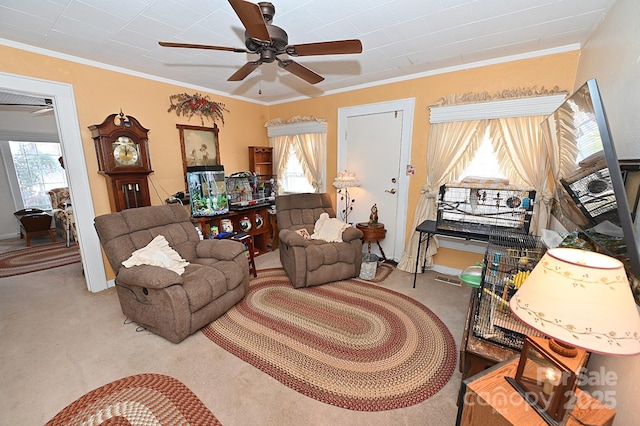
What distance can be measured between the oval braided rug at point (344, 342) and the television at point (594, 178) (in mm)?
1255

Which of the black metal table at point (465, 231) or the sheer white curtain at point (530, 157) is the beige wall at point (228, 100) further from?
the black metal table at point (465, 231)

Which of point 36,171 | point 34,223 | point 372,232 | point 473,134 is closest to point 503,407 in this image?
point 372,232

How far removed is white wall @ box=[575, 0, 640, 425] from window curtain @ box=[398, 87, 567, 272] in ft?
2.09

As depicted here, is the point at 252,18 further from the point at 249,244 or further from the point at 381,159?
the point at 381,159

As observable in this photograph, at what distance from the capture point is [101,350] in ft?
6.45

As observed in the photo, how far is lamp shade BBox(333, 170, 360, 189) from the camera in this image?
3586 mm

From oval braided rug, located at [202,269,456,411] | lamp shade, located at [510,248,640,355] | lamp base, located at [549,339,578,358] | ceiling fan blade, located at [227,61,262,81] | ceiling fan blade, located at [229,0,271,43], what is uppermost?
ceiling fan blade, located at [227,61,262,81]

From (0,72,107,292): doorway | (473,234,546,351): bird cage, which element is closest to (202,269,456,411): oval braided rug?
(473,234,546,351): bird cage

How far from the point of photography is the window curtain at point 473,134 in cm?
259

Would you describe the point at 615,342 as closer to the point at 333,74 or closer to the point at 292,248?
the point at 292,248

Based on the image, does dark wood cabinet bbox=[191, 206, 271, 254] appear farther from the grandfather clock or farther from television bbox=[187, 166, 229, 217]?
the grandfather clock

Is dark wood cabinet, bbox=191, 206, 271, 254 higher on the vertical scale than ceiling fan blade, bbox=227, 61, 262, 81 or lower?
lower

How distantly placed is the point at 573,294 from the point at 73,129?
3987mm

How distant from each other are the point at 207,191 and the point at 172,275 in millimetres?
1570
